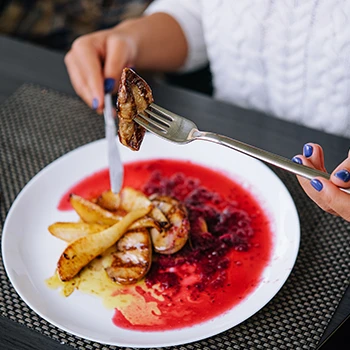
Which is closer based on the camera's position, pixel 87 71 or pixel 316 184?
pixel 316 184

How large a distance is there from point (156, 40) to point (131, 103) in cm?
63

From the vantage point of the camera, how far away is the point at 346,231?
3.26ft

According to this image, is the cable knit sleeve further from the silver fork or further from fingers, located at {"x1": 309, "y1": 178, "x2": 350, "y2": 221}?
fingers, located at {"x1": 309, "y1": 178, "x2": 350, "y2": 221}

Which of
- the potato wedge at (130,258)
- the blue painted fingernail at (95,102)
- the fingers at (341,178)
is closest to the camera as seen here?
the fingers at (341,178)

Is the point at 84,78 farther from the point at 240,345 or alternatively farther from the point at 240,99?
the point at 240,345

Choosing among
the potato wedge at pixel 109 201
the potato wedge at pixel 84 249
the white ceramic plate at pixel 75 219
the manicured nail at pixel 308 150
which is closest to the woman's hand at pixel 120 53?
the white ceramic plate at pixel 75 219

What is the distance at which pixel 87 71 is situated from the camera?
126 cm

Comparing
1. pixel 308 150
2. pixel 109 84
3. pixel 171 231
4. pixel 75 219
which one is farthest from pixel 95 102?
pixel 308 150

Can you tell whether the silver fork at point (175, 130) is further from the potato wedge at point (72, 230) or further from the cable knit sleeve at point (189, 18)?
the cable knit sleeve at point (189, 18)

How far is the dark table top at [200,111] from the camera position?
1.13 meters

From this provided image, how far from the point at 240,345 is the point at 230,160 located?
0.42 m

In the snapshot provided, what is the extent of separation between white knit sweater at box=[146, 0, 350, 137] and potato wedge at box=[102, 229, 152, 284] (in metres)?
0.61

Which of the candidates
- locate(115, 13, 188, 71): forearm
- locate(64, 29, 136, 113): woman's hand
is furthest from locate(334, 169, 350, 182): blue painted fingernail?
locate(115, 13, 188, 71): forearm

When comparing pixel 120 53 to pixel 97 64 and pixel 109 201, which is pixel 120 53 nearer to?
pixel 97 64
